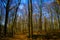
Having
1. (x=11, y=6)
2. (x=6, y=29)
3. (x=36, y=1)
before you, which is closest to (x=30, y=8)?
(x=36, y=1)

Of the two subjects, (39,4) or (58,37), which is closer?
(58,37)

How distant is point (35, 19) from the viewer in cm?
557

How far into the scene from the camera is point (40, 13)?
5.62 meters

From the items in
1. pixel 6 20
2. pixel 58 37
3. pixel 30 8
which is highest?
pixel 30 8

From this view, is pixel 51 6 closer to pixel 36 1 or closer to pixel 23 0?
pixel 36 1

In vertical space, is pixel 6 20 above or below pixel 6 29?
above

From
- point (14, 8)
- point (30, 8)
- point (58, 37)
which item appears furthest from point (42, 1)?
point (58, 37)

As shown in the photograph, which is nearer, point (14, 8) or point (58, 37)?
point (58, 37)

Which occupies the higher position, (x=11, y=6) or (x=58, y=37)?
(x=11, y=6)

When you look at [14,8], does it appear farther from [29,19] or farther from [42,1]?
[42,1]

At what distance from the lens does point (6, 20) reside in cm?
567

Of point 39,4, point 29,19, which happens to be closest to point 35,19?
point 29,19

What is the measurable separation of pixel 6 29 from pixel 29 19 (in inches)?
38.4

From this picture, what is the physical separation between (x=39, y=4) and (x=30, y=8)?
1.27 feet
